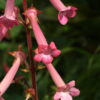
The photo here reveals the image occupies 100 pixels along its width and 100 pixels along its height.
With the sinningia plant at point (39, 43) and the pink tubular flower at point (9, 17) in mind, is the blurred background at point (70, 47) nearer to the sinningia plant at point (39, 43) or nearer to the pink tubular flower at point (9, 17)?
the sinningia plant at point (39, 43)

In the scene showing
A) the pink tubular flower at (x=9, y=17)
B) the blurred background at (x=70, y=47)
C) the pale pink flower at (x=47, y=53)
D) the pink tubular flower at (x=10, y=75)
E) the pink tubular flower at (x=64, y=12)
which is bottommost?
the blurred background at (x=70, y=47)

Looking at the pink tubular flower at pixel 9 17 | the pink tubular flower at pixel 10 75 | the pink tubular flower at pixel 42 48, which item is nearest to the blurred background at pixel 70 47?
the pink tubular flower at pixel 10 75

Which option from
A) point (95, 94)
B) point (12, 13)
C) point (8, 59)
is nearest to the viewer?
point (12, 13)

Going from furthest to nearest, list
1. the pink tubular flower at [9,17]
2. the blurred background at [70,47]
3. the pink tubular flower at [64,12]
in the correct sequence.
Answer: the blurred background at [70,47]
the pink tubular flower at [64,12]
the pink tubular flower at [9,17]

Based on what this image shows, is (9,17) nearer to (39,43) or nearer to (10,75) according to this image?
(39,43)

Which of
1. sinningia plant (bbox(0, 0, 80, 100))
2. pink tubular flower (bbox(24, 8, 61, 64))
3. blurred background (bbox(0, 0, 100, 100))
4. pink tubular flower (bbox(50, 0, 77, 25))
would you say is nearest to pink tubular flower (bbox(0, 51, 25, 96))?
sinningia plant (bbox(0, 0, 80, 100))

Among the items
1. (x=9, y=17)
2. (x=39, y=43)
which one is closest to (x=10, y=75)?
(x=39, y=43)

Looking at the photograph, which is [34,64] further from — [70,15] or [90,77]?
[90,77]

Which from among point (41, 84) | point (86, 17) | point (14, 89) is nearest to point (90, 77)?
point (41, 84)
